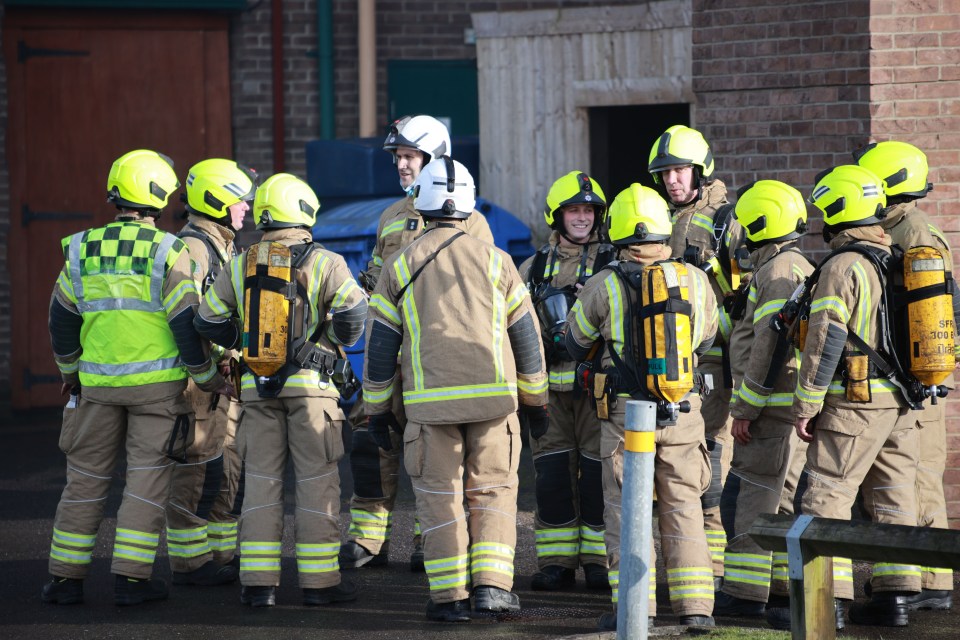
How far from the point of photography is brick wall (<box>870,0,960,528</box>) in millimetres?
7863

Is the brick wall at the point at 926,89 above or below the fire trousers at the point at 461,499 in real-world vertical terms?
above

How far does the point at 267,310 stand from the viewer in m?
6.55

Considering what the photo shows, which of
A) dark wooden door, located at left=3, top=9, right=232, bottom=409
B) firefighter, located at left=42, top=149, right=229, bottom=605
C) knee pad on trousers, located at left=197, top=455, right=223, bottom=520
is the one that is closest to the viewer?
firefighter, located at left=42, top=149, right=229, bottom=605

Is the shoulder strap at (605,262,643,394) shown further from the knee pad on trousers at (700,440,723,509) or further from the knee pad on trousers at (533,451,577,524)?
the knee pad on trousers at (533,451,577,524)

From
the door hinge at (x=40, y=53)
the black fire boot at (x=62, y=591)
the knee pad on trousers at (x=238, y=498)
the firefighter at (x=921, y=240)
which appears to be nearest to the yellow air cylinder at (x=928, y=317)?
the firefighter at (x=921, y=240)

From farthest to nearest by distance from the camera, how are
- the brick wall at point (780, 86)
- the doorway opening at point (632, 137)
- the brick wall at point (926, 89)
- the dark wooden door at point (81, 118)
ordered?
the doorway opening at point (632, 137) < the dark wooden door at point (81, 118) < the brick wall at point (780, 86) < the brick wall at point (926, 89)

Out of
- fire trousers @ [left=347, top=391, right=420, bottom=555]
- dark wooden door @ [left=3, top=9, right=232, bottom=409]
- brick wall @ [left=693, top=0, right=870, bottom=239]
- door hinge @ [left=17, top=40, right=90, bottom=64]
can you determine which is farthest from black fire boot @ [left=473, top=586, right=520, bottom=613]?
door hinge @ [left=17, top=40, right=90, bottom=64]

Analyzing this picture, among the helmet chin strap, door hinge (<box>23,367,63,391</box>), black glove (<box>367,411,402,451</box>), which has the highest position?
the helmet chin strap

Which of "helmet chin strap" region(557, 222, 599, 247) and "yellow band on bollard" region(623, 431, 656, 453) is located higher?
"helmet chin strap" region(557, 222, 599, 247)

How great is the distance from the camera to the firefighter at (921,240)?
6.60 metres

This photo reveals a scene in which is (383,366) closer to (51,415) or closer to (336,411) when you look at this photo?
(336,411)

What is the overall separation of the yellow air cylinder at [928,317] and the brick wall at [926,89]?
1.90 metres

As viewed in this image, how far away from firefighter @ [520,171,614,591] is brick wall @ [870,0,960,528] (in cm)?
180

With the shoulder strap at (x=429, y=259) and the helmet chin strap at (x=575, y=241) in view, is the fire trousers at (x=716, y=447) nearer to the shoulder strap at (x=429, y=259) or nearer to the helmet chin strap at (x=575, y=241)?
the helmet chin strap at (x=575, y=241)
